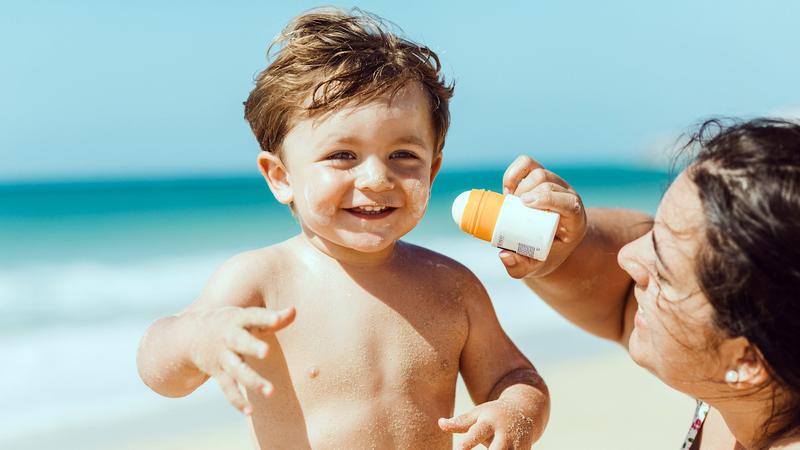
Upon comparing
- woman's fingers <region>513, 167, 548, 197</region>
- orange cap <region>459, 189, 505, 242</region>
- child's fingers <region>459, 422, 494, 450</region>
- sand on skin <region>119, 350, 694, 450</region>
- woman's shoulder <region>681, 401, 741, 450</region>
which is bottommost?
sand on skin <region>119, 350, 694, 450</region>

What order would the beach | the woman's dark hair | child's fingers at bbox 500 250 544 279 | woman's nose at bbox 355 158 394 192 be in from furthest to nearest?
the beach < child's fingers at bbox 500 250 544 279 < woman's nose at bbox 355 158 394 192 < the woman's dark hair

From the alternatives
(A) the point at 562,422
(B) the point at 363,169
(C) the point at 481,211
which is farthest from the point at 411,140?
(A) the point at 562,422

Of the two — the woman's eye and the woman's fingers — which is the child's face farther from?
the woman's fingers

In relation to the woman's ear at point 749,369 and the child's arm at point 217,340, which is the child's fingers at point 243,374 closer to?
the child's arm at point 217,340

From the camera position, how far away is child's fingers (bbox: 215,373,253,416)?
1.72m

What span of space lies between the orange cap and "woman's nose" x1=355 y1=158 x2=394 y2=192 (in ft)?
0.69

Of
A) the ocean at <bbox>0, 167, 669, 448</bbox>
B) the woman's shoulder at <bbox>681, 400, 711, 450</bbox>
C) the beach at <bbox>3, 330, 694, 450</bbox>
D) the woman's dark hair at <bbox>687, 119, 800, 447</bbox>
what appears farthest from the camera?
the ocean at <bbox>0, 167, 669, 448</bbox>

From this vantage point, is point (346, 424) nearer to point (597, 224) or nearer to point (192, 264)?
point (597, 224)

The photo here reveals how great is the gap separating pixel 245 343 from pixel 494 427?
73 cm

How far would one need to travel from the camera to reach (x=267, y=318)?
175cm

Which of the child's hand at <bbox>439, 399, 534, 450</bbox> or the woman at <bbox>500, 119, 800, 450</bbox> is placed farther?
the child's hand at <bbox>439, 399, 534, 450</bbox>

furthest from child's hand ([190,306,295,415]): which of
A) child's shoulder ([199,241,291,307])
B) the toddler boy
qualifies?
child's shoulder ([199,241,291,307])

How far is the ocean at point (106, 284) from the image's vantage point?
5.45 metres

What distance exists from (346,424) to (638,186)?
26983 millimetres
